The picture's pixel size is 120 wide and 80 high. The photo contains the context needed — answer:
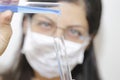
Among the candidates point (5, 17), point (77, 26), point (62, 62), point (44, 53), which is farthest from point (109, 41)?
point (5, 17)

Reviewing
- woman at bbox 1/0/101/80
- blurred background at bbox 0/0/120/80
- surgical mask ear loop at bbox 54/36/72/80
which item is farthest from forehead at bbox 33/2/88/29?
surgical mask ear loop at bbox 54/36/72/80

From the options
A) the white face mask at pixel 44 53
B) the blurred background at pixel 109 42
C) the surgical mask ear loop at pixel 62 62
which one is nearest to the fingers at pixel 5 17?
the surgical mask ear loop at pixel 62 62

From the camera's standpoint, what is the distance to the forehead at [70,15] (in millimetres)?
1106

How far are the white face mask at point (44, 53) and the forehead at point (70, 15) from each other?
3.6 inches

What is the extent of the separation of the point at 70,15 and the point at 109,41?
27 cm

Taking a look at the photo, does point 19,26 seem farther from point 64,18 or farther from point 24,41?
point 64,18

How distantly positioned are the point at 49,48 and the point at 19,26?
181 mm

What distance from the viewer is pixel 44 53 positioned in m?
1.11

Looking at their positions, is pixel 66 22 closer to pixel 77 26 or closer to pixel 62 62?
pixel 77 26

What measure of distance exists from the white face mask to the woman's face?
3 cm

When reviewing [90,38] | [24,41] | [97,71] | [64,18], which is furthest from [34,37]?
[97,71]

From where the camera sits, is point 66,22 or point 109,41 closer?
point 66,22

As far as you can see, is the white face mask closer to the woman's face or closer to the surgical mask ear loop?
the woman's face

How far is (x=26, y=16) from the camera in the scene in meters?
1.13
